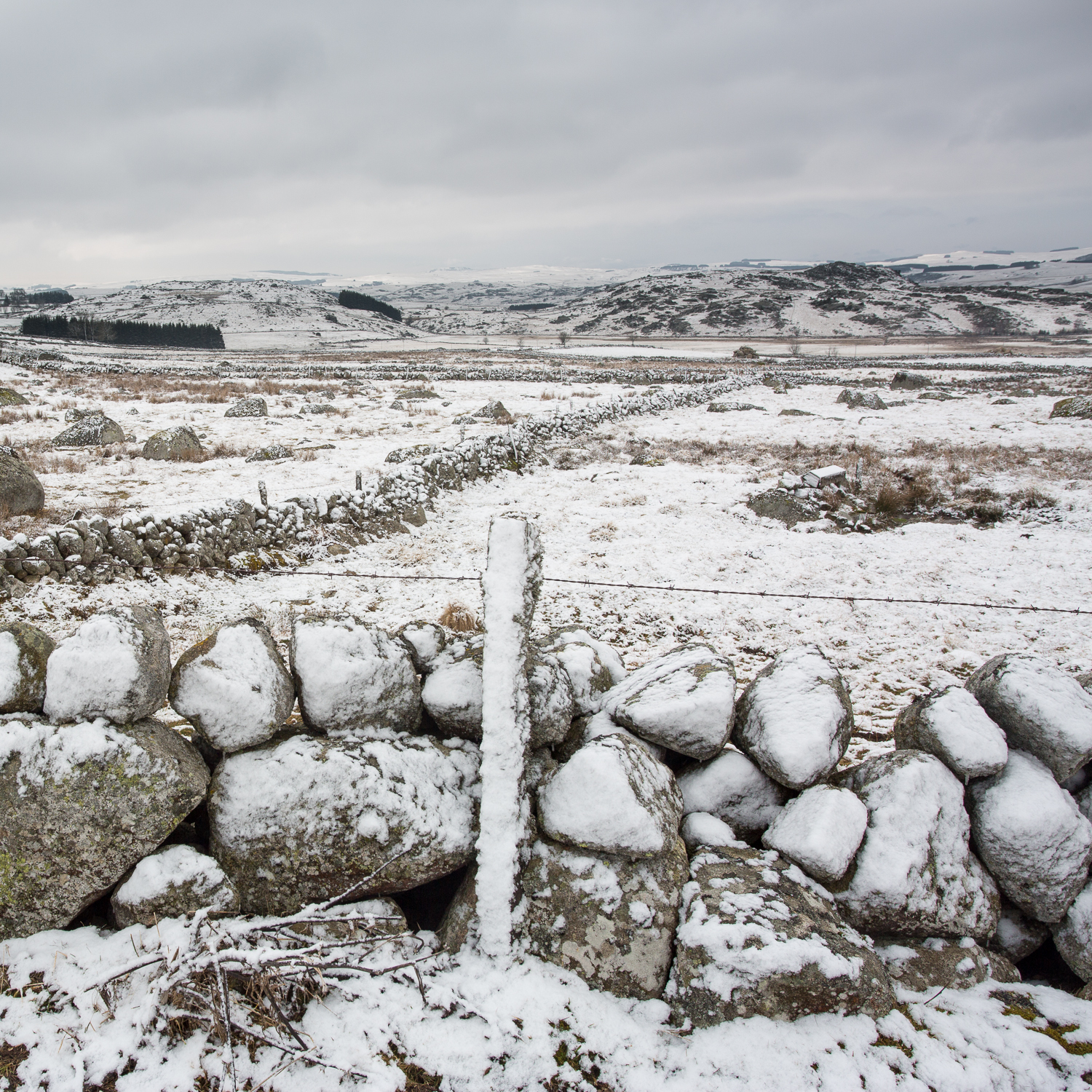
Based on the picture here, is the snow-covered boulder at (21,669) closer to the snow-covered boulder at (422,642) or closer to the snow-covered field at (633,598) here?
the snow-covered field at (633,598)

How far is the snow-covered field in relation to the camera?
8.51 feet

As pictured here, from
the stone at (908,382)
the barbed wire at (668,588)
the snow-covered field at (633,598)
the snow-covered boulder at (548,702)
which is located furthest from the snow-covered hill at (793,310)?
the snow-covered boulder at (548,702)

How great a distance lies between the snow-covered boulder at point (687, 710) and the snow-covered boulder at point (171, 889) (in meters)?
2.28

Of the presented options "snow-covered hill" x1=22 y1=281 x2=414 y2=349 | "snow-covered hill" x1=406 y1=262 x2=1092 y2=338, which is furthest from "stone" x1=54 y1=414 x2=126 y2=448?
"snow-covered hill" x1=406 y1=262 x2=1092 y2=338

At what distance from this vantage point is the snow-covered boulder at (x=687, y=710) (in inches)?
141

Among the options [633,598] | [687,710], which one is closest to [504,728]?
[687,710]

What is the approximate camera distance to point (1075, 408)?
2264 cm

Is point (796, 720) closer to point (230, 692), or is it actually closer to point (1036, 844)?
point (1036, 844)

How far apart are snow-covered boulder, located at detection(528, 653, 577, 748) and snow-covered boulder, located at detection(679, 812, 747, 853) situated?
2.87 ft

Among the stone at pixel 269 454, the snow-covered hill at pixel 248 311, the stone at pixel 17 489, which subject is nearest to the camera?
the stone at pixel 17 489

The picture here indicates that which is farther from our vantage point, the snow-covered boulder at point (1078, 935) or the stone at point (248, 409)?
the stone at point (248, 409)

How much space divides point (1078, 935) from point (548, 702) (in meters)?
3.12

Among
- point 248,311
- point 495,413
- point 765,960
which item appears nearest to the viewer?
point 765,960

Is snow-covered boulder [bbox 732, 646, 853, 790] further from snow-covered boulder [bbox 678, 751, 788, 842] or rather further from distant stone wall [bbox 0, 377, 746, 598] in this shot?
distant stone wall [bbox 0, 377, 746, 598]
